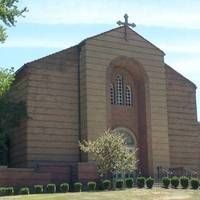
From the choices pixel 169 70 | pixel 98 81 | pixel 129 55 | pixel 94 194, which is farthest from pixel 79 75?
pixel 94 194

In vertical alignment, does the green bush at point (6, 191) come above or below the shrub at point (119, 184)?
below

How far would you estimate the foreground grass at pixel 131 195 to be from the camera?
33.0 metres

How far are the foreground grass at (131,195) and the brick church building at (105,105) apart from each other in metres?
8.03

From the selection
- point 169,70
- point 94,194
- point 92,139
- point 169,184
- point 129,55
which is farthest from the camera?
point 169,70

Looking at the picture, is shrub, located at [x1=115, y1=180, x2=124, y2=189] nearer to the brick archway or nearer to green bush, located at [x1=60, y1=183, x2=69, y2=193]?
green bush, located at [x1=60, y1=183, x2=69, y2=193]

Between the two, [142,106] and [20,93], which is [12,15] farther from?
[142,106]

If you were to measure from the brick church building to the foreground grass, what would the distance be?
Answer: 26.4ft

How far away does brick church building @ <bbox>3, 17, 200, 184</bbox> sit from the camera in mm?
46500

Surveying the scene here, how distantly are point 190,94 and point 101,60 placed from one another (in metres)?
10.9

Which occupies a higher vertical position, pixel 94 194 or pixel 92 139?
pixel 92 139

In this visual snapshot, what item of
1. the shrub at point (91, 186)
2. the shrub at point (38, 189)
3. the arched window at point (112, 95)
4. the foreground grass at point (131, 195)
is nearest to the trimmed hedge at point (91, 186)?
the shrub at point (91, 186)

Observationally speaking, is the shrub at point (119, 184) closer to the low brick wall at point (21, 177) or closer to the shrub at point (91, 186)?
the shrub at point (91, 186)

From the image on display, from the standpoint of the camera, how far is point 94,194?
114ft

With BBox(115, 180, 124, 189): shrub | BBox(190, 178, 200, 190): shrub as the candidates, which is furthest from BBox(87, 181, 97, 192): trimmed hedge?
BBox(190, 178, 200, 190): shrub
